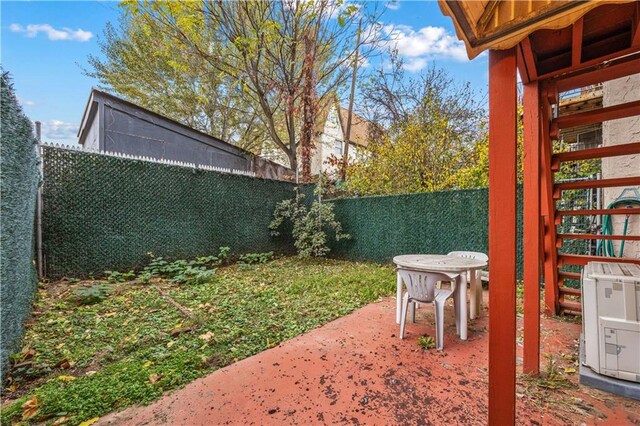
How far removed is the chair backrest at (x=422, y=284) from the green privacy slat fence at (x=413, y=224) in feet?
7.76

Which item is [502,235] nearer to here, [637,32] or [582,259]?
[637,32]

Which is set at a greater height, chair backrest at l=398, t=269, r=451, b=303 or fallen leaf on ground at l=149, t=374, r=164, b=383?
chair backrest at l=398, t=269, r=451, b=303

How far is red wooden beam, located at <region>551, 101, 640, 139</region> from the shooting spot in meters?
1.86

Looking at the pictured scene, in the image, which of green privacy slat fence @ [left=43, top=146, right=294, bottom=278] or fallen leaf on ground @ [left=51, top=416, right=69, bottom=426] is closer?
fallen leaf on ground @ [left=51, top=416, right=69, bottom=426]

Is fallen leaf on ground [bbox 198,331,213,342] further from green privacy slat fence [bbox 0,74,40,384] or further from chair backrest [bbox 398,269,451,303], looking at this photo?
chair backrest [bbox 398,269,451,303]

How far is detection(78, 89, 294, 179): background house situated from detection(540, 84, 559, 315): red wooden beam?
6557mm

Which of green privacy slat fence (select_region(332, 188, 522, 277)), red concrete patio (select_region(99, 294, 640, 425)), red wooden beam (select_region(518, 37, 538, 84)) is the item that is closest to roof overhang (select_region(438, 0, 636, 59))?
red wooden beam (select_region(518, 37, 538, 84))

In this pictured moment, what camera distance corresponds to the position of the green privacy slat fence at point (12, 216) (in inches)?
71.5

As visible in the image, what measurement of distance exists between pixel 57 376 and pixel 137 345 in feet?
1.69

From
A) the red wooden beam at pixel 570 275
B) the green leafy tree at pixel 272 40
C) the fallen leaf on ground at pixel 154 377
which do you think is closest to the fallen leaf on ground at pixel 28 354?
the fallen leaf on ground at pixel 154 377

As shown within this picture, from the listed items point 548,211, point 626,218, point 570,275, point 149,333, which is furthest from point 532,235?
point 149,333

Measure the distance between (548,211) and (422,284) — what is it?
137cm

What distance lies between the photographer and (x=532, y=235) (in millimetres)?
1918

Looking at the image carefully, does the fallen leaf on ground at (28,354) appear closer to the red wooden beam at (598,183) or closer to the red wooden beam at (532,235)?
the red wooden beam at (532,235)
